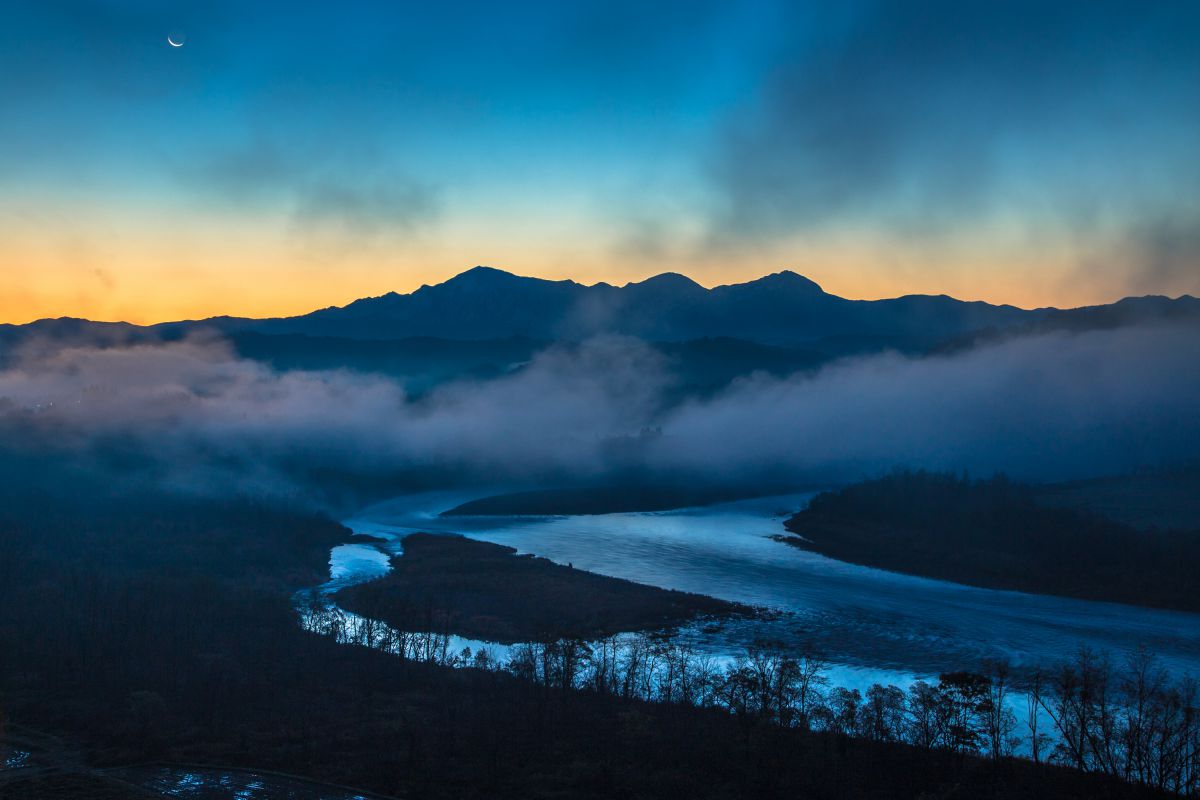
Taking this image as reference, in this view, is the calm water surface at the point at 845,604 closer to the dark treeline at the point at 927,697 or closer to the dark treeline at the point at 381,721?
the dark treeline at the point at 927,697

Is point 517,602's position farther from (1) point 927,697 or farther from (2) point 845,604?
(1) point 927,697

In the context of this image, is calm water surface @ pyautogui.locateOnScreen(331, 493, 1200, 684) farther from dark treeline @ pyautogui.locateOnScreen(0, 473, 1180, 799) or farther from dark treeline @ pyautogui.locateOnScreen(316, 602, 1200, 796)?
dark treeline @ pyautogui.locateOnScreen(0, 473, 1180, 799)

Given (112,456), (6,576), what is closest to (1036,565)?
(6,576)

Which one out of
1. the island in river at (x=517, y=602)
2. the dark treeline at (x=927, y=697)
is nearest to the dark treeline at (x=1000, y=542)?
the dark treeline at (x=927, y=697)

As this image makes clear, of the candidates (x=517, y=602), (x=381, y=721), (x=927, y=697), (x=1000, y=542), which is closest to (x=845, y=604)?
(x=517, y=602)

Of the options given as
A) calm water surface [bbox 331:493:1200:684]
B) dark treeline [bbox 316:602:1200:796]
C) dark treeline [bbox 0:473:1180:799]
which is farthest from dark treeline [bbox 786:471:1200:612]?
dark treeline [bbox 0:473:1180:799]
